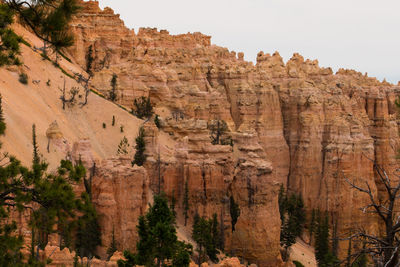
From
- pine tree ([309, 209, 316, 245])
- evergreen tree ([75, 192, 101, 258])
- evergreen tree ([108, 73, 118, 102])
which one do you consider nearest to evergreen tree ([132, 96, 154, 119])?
evergreen tree ([108, 73, 118, 102])

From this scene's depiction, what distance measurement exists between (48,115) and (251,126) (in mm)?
17850

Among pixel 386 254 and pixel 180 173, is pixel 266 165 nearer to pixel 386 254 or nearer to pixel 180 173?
pixel 180 173

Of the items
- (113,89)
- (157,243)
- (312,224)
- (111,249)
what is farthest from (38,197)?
(312,224)

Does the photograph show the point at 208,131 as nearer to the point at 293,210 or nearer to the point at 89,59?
the point at 293,210

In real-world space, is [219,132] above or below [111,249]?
above

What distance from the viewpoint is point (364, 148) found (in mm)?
41375

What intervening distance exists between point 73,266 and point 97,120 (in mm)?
17997

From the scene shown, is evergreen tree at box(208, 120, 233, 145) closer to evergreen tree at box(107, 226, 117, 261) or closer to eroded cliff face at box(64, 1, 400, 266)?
eroded cliff face at box(64, 1, 400, 266)

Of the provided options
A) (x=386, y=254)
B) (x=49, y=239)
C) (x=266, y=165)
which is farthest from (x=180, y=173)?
(x=386, y=254)

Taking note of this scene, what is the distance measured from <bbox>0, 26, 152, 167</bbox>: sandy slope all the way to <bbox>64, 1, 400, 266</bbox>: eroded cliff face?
3.22 m

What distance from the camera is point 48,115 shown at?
103ft

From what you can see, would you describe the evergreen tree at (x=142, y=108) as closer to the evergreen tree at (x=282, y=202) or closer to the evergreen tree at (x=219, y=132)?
the evergreen tree at (x=219, y=132)

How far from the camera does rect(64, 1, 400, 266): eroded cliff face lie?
30.8 metres

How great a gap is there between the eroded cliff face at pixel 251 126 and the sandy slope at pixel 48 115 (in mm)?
3217
